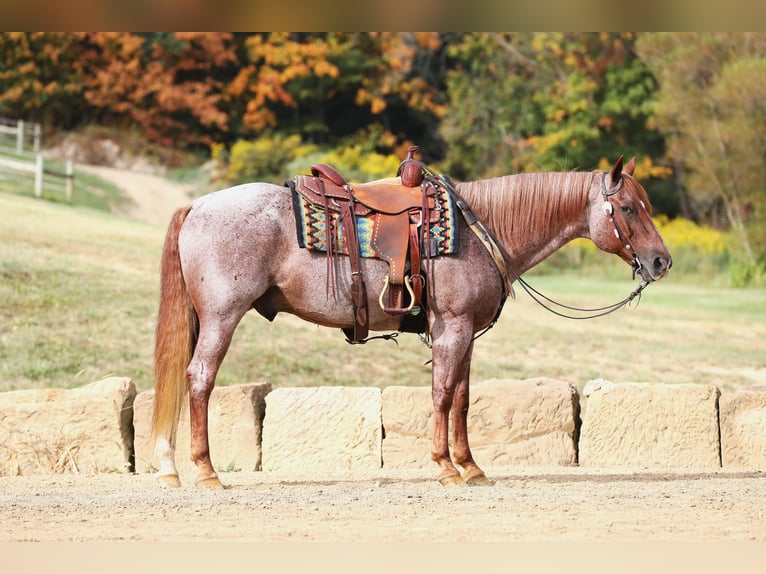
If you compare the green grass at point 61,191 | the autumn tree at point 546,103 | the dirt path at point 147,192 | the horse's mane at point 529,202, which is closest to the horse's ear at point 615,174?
the horse's mane at point 529,202

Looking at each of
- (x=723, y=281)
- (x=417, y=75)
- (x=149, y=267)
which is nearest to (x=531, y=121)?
(x=417, y=75)

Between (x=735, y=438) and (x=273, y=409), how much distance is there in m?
3.11

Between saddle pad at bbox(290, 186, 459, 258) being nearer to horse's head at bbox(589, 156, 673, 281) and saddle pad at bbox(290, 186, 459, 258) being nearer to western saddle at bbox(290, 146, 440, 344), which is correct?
western saddle at bbox(290, 146, 440, 344)

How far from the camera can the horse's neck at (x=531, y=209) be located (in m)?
7.04

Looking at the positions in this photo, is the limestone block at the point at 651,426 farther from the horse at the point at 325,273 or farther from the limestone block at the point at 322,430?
the limestone block at the point at 322,430

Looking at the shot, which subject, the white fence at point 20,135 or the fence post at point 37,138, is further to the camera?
the fence post at point 37,138

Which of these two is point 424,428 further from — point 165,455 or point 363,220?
point 165,455

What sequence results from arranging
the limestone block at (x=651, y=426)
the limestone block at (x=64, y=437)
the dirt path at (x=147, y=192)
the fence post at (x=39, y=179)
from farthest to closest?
1. the dirt path at (x=147, y=192)
2. the fence post at (x=39, y=179)
3. the limestone block at (x=651, y=426)
4. the limestone block at (x=64, y=437)

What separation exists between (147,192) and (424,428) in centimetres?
1485

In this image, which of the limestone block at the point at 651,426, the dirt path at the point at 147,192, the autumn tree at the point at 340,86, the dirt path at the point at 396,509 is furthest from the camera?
the autumn tree at the point at 340,86

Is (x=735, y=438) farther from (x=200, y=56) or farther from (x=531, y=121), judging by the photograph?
(x=200, y=56)

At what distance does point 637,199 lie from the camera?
272 inches

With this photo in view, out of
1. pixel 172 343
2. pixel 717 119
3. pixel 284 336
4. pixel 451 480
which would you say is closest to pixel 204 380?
pixel 172 343

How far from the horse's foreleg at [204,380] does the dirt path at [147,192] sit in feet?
45.6
